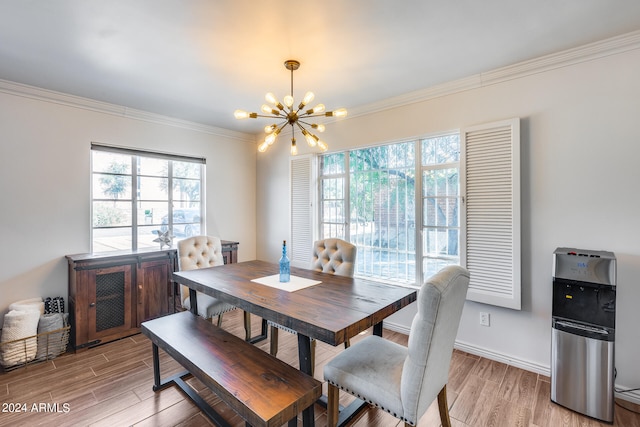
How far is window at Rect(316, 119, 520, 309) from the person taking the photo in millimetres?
2613

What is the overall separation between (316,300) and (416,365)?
72 centimetres

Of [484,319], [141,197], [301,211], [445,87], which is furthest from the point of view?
[301,211]

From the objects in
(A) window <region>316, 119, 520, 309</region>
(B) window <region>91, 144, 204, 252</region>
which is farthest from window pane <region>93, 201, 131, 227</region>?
(A) window <region>316, 119, 520, 309</region>

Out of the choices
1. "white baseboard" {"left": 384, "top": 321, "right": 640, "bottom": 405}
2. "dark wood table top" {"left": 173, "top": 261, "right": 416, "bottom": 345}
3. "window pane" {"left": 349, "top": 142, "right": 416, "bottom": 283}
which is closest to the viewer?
"dark wood table top" {"left": 173, "top": 261, "right": 416, "bottom": 345}

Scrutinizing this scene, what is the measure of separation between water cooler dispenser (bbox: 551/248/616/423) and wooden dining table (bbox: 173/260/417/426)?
1064mm

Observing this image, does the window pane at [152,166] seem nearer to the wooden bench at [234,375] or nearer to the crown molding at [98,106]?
the crown molding at [98,106]

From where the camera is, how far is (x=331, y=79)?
9.33ft

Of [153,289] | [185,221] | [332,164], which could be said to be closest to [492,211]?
[332,164]

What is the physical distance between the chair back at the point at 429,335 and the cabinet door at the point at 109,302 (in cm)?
307

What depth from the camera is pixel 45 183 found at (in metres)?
3.10

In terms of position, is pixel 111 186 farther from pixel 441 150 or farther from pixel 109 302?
pixel 441 150

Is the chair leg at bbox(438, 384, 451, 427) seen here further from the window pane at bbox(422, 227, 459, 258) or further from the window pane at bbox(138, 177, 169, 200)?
the window pane at bbox(138, 177, 169, 200)

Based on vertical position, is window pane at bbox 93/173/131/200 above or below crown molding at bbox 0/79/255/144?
below

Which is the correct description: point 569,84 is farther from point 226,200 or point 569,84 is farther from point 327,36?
point 226,200
